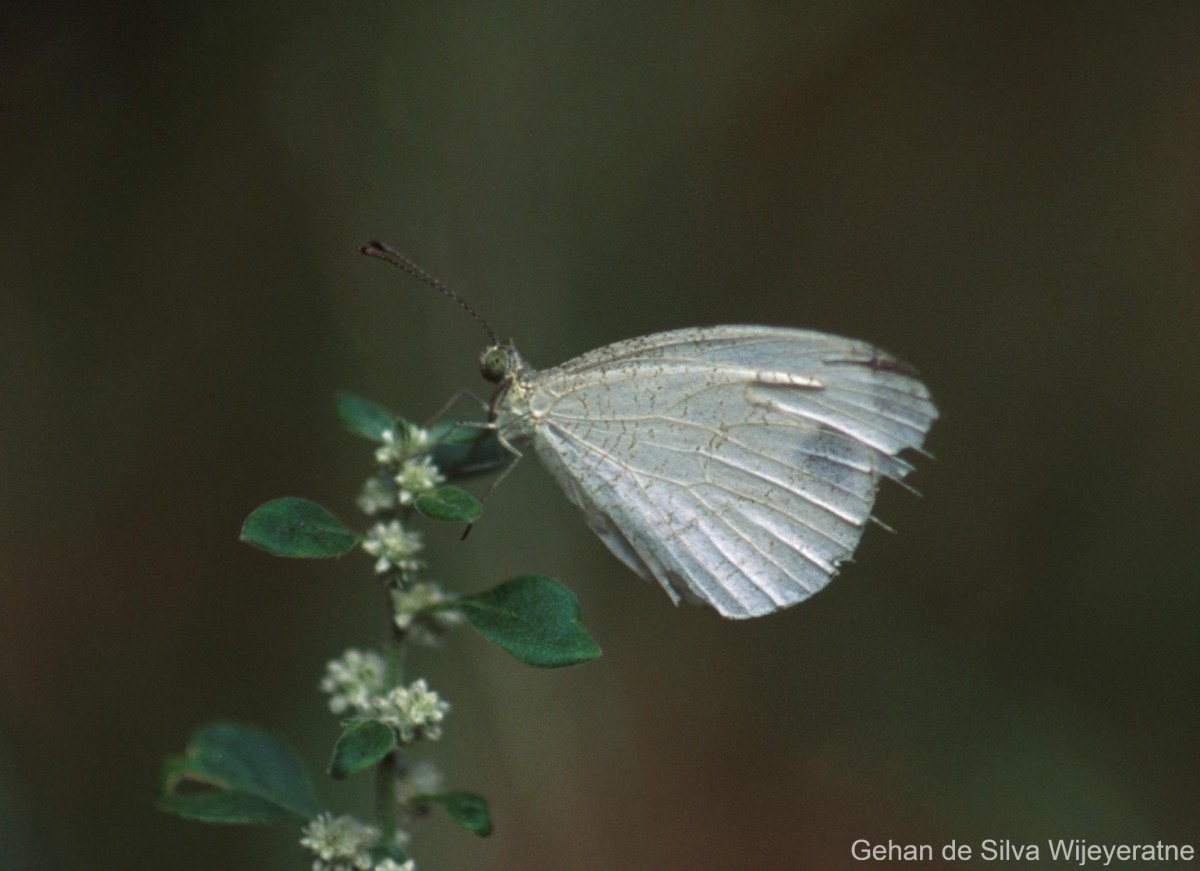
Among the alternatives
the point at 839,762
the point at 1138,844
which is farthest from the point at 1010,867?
the point at 839,762

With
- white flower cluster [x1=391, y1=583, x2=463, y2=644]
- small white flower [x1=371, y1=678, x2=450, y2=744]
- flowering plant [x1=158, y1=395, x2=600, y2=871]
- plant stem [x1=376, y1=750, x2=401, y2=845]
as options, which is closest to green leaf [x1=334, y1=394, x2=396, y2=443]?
flowering plant [x1=158, y1=395, x2=600, y2=871]

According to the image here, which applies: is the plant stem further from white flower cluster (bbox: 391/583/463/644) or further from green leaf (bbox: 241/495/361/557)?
green leaf (bbox: 241/495/361/557)

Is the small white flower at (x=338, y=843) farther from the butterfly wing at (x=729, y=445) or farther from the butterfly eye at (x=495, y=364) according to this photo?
the butterfly eye at (x=495, y=364)

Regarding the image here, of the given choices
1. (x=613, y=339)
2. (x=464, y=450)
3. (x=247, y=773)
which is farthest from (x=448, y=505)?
(x=613, y=339)

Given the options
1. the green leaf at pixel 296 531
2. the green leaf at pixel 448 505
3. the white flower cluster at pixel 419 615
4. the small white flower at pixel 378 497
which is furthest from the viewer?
the small white flower at pixel 378 497

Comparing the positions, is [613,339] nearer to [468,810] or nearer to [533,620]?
[533,620]

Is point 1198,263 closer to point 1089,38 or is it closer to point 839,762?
point 1089,38

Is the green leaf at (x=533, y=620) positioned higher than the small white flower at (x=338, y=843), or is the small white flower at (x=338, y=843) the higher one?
the green leaf at (x=533, y=620)

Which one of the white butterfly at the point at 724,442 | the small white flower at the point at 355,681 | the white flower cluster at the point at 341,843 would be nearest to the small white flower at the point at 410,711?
the small white flower at the point at 355,681
